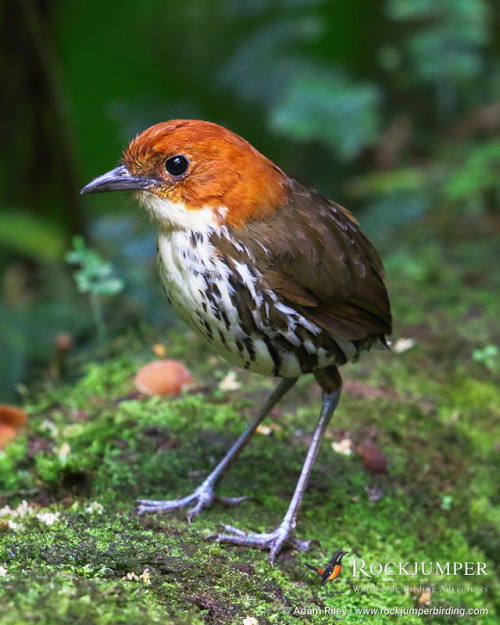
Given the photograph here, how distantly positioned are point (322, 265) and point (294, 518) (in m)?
1.05

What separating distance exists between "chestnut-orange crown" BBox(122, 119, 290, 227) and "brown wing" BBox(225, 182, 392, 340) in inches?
3.9

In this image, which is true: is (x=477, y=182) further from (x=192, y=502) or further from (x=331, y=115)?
(x=192, y=502)

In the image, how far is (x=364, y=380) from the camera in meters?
4.51

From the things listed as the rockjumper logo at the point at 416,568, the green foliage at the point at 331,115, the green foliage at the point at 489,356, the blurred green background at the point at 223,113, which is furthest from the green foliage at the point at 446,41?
the rockjumper logo at the point at 416,568

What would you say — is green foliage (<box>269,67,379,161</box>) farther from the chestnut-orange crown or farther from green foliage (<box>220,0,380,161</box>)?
the chestnut-orange crown

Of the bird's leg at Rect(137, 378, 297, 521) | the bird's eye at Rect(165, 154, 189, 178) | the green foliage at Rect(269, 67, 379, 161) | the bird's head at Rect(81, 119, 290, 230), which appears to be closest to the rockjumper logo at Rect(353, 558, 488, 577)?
the bird's leg at Rect(137, 378, 297, 521)

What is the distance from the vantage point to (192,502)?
123 inches

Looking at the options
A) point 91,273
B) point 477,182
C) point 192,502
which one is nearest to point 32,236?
point 91,273

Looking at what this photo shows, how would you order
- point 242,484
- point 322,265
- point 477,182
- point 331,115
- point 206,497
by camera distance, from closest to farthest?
1. point 322,265
2. point 206,497
3. point 242,484
4. point 477,182
5. point 331,115

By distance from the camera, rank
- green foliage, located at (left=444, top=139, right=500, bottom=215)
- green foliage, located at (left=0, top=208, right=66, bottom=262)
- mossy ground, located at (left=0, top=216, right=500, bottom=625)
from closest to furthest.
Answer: mossy ground, located at (left=0, top=216, right=500, bottom=625) < green foliage, located at (left=0, top=208, right=66, bottom=262) < green foliage, located at (left=444, top=139, right=500, bottom=215)

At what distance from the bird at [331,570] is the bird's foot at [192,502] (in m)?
0.52

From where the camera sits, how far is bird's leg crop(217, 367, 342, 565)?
2.84m

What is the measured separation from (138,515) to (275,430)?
1.13 meters

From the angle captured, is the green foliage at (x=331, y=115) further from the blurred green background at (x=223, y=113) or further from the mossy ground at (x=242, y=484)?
the mossy ground at (x=242, y=484)
